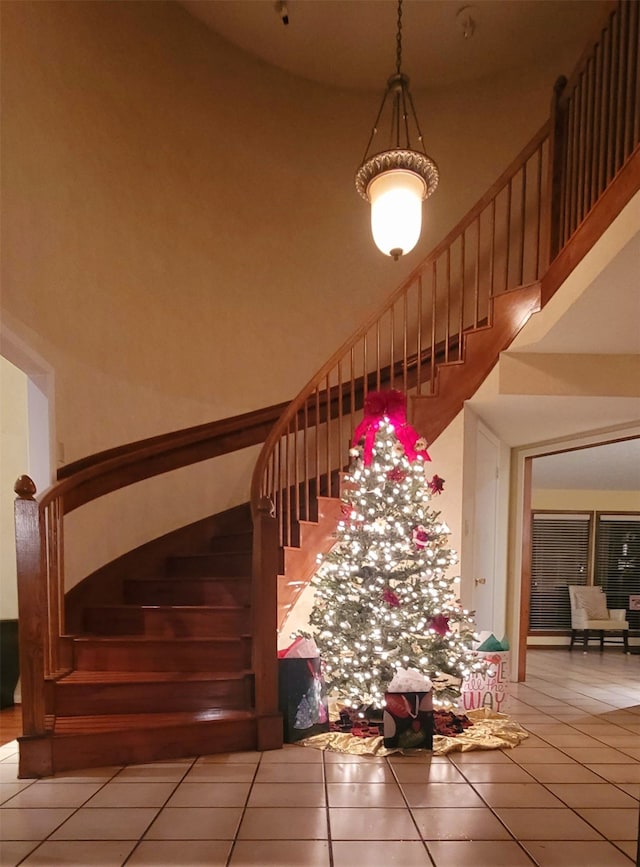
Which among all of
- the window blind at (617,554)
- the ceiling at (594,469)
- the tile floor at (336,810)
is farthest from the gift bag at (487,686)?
the window blind at (617,554)

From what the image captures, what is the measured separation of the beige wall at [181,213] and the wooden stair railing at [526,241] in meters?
0.47

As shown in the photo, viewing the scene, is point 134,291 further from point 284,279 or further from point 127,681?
point 127,681

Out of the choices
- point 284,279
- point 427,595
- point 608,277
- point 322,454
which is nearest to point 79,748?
point 427,595

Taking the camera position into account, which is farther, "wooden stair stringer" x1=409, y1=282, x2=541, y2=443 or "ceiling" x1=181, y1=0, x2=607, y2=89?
"ceiling" x1=181, y1=0, x2=607, y2=89

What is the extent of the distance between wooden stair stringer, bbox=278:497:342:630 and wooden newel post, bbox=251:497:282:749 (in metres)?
0.46

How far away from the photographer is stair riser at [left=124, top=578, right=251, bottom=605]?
3326mm

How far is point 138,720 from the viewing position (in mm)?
2637

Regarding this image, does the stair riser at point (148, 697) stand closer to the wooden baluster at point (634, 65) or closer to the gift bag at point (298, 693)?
the gift bag at point (298, 693)

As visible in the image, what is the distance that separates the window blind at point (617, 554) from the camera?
23.0 ft


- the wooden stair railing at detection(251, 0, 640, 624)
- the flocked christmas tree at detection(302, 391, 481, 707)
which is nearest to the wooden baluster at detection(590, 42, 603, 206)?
the wooden stair railing at detection(251, 0, 640, 624)

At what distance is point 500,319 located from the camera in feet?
11.0

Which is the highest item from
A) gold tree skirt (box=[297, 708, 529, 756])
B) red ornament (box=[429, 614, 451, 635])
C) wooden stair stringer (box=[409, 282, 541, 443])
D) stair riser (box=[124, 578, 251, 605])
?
wooden stair stringer (box=[409, 282, 541, 443])

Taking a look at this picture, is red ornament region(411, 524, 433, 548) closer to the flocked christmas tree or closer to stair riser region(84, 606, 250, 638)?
the flocked christmas tree

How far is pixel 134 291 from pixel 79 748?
2.80 meters
